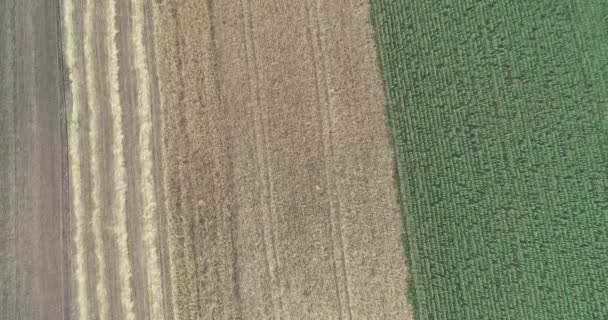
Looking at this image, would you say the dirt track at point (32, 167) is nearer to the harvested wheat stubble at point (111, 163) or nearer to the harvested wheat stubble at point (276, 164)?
the harvested wheat stubble at point (111, 163)

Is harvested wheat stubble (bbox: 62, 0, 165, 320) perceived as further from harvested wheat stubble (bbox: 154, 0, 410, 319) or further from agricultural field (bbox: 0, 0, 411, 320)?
harvested wheat stubble (bbox: 154, 0, 410, 319)

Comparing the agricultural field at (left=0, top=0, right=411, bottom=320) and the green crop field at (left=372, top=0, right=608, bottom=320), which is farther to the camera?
the agricultural field at (left=0, top=0, right=411, bottom=320)

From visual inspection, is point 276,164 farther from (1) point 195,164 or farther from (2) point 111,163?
(2) point 111,163

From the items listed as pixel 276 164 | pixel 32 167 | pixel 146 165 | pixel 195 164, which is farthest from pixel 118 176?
pixel 276 164

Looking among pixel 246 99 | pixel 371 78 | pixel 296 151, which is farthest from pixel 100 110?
pixel 371 78

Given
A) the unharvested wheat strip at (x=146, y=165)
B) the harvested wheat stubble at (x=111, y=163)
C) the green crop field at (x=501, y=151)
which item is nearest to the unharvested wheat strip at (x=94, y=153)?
the harvested wheat stubble at (x=111, y=163)

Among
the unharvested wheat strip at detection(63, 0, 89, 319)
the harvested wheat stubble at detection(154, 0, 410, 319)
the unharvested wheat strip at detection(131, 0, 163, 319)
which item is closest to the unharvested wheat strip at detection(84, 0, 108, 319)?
the unharvested wheat strip at detection(63, 0, 89, 319)
